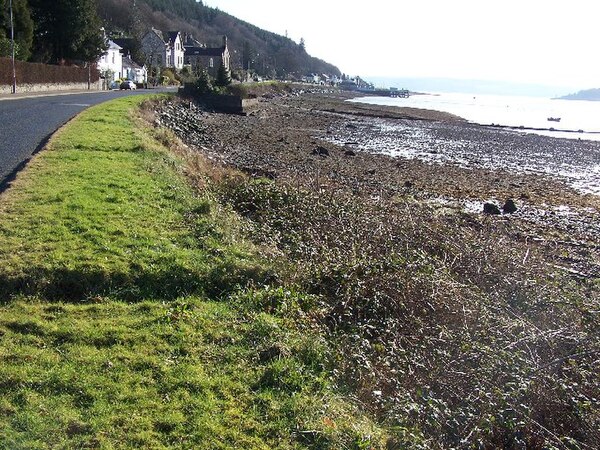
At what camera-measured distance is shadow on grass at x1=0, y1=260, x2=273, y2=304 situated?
19.4 feet

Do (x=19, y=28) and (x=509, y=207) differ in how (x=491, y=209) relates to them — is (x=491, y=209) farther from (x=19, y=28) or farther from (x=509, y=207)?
(x=19, y=28)

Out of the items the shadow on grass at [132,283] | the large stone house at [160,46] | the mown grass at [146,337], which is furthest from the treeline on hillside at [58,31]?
the large stone house at [160,46]

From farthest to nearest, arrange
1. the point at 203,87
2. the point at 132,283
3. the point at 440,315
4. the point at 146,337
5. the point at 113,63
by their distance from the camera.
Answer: the point at 113,63, the point at 203,87, the point at 440,315, the point at 132,283, the point at 146,337

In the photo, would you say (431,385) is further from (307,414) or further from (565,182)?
(565,182)

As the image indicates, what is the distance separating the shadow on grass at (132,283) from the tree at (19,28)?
37.1m

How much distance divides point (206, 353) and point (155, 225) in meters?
3.61

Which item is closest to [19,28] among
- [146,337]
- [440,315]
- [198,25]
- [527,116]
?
[146,337]

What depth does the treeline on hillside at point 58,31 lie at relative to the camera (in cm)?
4153

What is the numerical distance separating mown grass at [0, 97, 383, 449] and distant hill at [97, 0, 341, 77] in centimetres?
9047

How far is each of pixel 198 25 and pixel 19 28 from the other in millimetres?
138151

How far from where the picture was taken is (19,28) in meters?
41.2

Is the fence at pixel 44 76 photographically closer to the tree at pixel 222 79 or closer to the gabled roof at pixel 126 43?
the tree at pixel 222 79

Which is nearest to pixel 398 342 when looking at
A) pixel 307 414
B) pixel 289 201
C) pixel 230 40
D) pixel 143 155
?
pixel 307 414

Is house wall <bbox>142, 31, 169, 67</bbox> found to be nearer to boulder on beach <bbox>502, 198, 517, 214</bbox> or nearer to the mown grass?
boulder on beach <bbox>502, 198, 517, 214</bbox>
